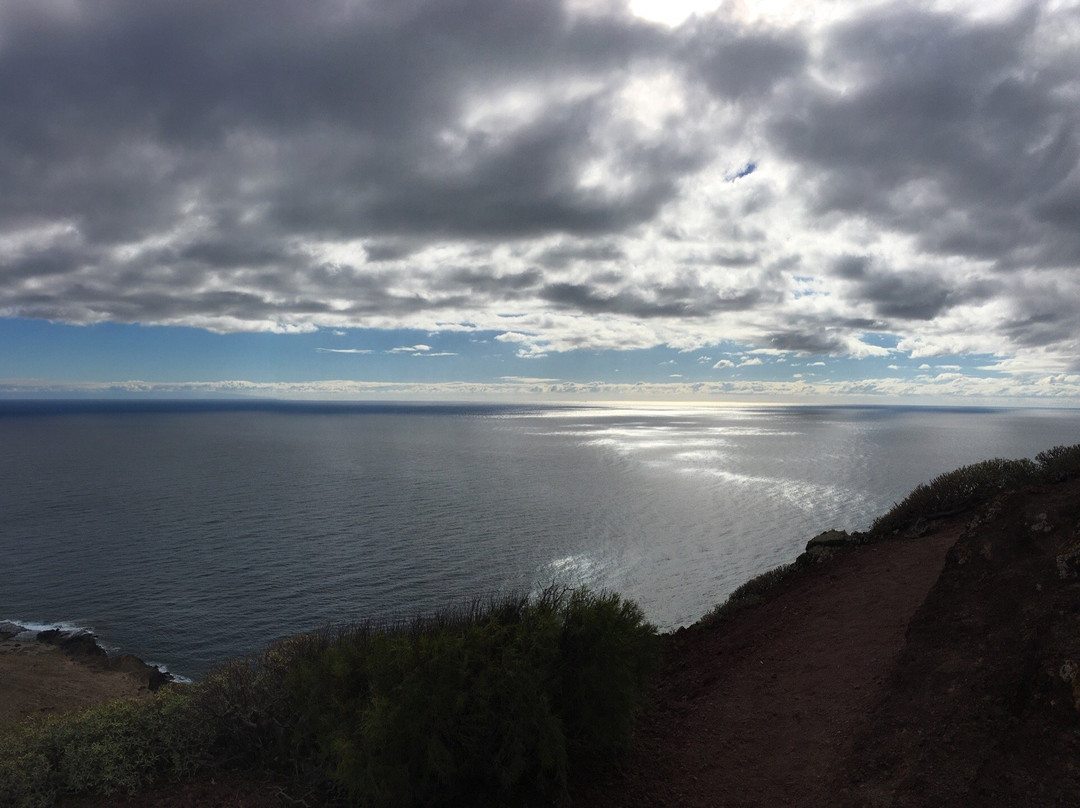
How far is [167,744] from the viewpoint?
40.9ft

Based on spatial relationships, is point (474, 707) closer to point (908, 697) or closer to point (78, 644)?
point (908, 697)

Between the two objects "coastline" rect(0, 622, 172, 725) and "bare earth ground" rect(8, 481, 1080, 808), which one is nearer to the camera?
"bare earth ground" rect(8, 481, 1080, 808)

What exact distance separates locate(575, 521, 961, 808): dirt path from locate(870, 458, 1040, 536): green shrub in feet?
6.17

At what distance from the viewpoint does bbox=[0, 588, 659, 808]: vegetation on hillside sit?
10.2 meters

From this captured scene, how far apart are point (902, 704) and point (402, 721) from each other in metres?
9.01

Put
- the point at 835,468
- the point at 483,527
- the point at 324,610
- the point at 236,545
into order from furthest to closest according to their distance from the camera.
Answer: the point at 835,468
the point at 483,527
the point at 236,545
the point at 324,610

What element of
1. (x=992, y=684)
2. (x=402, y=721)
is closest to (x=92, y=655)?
(x=402, y=721)

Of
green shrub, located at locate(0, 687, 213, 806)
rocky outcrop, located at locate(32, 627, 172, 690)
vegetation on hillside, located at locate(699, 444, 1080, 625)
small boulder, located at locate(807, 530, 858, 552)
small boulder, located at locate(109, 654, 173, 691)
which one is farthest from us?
rocky outcrop, located at locate(32, 627, 172, 690)

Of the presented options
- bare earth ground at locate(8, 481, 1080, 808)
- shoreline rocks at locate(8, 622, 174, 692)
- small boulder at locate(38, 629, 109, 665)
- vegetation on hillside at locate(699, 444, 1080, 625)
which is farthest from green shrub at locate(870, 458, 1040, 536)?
small boulder at locate(38, 629, 109, 665)

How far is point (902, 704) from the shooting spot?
36.2 feet

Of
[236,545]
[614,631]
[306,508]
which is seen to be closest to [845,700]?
[614,631]

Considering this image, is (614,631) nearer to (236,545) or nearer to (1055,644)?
(1055,644)

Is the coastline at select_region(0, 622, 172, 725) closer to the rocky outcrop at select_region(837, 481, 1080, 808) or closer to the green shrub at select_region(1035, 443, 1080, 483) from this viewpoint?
the rocky outcrop at select_region(837, 481, 1080, 808)

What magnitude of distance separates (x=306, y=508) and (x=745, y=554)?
4223 cm
